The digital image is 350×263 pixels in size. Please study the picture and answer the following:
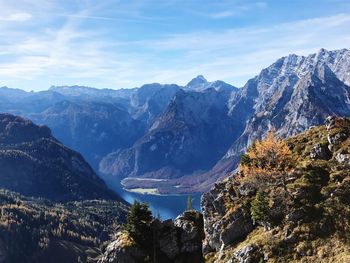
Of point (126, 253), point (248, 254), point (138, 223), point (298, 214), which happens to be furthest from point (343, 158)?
point (126, 253)

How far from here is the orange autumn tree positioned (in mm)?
94438

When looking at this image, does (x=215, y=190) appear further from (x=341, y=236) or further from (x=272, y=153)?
(x=341, y=236)

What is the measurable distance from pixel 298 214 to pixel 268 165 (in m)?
13.4

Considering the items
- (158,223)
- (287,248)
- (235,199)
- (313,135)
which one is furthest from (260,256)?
(313,135)

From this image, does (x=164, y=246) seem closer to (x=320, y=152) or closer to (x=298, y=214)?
(x=298, y=214)

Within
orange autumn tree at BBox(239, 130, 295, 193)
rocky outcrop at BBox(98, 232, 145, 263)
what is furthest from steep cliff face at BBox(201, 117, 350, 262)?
rocky outcrop at BBox(98, 232, 145, 263)

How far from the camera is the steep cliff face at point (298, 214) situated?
255 ft

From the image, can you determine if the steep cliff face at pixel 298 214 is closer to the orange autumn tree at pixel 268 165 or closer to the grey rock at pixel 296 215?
the grey rock at pixel 296 215

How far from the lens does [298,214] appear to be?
83625 mm

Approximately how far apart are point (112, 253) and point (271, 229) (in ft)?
108

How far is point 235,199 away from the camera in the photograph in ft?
318

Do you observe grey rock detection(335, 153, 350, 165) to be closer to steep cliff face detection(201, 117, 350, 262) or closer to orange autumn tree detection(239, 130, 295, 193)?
steep cliff face detection(201, 117, 350, 262)

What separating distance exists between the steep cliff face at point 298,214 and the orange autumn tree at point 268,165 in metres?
1.69

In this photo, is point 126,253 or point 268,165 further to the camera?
point 126,253
